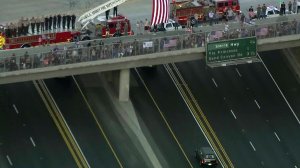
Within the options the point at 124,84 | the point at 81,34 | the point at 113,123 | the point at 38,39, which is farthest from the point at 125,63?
the point at 38,39

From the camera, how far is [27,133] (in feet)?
260

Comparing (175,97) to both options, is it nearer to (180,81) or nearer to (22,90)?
(180,81)

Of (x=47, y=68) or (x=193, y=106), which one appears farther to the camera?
(x=193, y=106)

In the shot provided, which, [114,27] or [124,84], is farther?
[114,27]

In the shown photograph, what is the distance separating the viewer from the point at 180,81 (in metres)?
86.2

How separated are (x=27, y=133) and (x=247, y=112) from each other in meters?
18.6

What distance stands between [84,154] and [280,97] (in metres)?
18.9

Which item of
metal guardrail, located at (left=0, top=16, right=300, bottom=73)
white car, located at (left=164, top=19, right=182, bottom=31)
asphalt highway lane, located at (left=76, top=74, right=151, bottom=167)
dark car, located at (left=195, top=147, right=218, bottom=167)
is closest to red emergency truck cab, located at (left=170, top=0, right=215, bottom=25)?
white car, located at (left=164, top=19, right=182, bottom=31)

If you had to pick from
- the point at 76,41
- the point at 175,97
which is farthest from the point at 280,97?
the point at 76,41

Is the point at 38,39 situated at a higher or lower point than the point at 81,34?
lower

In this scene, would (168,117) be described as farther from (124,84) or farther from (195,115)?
(124,84)

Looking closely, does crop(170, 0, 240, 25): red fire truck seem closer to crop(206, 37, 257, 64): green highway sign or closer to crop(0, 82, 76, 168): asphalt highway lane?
crop(206, 37, 257, 64): green highway sign

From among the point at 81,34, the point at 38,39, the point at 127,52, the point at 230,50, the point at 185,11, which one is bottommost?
the point at 230,50

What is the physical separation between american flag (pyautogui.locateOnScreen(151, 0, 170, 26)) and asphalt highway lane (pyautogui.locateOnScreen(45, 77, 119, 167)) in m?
8.99
